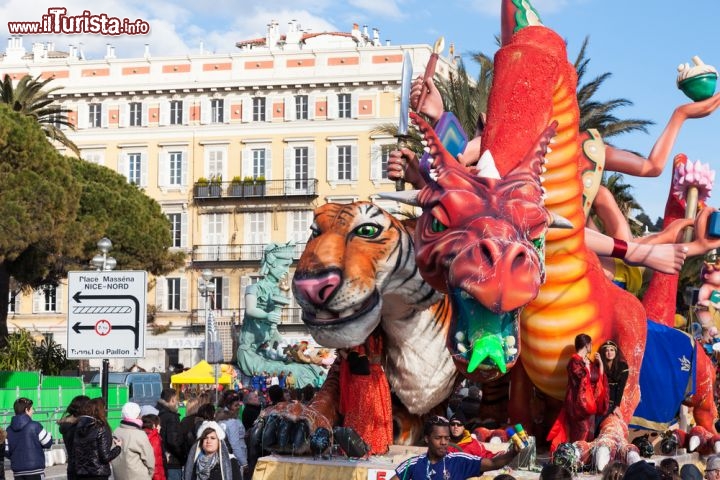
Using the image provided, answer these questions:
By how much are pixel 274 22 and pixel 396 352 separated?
51252 mm

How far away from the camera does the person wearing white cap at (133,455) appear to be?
9984mm

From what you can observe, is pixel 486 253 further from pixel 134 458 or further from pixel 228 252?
pixel 228 252

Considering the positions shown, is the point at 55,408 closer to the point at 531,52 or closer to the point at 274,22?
the point at 531,52

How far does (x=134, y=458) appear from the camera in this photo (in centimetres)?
999

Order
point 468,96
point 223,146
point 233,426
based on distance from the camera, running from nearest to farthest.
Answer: point 233,426 < point 468,96 < point 223,146

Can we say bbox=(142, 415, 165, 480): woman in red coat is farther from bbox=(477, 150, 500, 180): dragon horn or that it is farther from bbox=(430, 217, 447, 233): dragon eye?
bbox=(477, 150, 500, 180): dragon horn

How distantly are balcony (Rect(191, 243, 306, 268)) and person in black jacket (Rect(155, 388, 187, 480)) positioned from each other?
45281mm

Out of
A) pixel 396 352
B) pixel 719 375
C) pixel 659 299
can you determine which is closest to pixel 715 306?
pixel 719 375

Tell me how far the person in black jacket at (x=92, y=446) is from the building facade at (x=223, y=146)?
4472 centimetres

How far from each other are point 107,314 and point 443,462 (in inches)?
206

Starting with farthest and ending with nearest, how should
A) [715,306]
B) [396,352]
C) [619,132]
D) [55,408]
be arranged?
[55,408] < [619,132] < [715,306] < [396,352]

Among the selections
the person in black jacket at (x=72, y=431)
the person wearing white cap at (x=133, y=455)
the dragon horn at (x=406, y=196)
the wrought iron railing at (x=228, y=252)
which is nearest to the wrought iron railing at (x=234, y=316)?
the wrought iron railing at (x=228, y=252)

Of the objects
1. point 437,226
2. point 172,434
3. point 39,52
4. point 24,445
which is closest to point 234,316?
point 39,52

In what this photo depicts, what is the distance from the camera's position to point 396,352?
11102 millimetres
